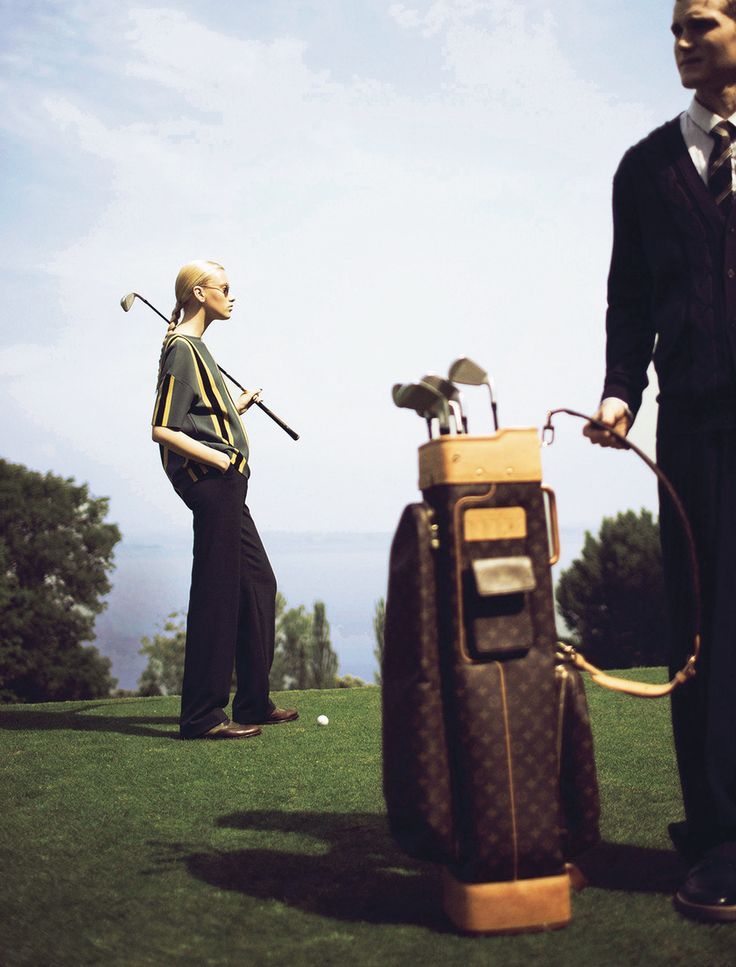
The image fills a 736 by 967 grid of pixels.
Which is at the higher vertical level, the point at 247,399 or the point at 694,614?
the point at 247,399

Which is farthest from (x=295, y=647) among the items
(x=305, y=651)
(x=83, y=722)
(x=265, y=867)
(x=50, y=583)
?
(x=265, y=867)

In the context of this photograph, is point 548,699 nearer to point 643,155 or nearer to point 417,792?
point 417,792

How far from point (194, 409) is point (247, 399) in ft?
2.10

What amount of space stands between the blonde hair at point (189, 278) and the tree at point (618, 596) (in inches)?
273

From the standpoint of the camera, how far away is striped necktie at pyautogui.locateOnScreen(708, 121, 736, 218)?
2.38 m

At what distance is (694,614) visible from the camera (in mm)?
2379

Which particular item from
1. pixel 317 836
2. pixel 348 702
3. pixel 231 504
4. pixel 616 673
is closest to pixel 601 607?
pixel 616 673

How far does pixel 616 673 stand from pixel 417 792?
208 inches

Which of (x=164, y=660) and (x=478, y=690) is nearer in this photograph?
(x=478, y=690)

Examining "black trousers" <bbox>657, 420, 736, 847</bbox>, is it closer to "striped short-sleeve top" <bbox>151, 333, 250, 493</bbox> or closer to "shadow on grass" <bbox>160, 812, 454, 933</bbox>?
"shadow on grass" <bbox>160, 812, 454, 933</bbox>

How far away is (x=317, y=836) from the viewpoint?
2854 mm

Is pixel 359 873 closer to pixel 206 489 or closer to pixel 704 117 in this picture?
pixel 704 117

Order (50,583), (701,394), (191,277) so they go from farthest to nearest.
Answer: (50,583) → (191,277) → (701,394)

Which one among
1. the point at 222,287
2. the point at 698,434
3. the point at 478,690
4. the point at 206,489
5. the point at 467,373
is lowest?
the point at 478,690
